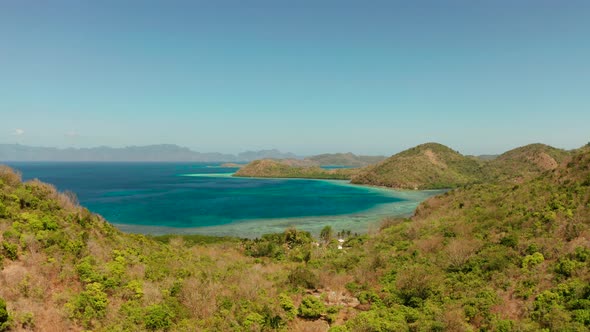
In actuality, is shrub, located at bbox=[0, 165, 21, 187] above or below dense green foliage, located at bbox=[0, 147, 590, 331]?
above

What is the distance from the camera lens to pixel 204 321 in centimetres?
1736

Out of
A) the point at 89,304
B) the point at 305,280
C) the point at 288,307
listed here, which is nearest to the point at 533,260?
the point at 305,280

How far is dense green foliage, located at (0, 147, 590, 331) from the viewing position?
1702 centimetres

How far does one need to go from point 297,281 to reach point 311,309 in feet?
19.5

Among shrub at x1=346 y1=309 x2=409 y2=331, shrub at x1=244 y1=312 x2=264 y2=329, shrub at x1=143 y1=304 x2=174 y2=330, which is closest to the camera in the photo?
shrub at x1=143 y1=304 x2=174 y2=330

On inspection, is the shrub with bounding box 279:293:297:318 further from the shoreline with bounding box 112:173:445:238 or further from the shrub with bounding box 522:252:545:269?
the shoreline with bounding box 112:173:445:238

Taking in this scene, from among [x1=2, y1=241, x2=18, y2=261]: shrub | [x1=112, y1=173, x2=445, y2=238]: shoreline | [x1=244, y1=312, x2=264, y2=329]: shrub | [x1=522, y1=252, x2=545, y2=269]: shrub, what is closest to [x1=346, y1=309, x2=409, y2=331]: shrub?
[x1=244, y1=312, x2=264, y2=329]: shrub

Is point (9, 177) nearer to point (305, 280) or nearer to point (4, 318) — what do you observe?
point (4, 318)

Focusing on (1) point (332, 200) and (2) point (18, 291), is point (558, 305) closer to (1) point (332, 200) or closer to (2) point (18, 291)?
(2) point (18, 291)

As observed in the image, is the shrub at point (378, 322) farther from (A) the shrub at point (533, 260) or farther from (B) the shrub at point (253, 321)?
(A) the shrub at point (533, 260)

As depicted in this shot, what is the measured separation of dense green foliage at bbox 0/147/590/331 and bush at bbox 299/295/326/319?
75 millimetres

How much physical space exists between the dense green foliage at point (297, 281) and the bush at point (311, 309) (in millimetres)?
75

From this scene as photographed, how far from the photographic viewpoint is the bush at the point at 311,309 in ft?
66.3

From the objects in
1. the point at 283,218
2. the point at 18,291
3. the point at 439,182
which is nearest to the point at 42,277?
the point at 18,291
